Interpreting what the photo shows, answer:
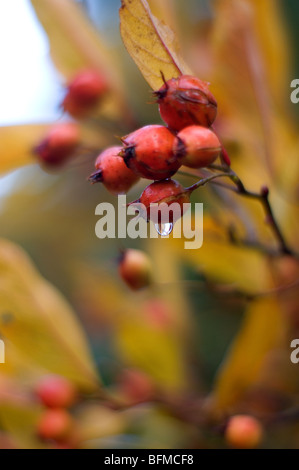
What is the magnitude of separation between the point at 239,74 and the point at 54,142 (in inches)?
13.9

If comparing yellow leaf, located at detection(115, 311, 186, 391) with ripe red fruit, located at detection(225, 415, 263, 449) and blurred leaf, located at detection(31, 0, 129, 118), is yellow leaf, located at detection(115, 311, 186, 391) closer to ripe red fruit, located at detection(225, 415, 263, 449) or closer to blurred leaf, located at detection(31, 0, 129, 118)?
ripe red fruit, located at detection(225, 415, 263, 449)

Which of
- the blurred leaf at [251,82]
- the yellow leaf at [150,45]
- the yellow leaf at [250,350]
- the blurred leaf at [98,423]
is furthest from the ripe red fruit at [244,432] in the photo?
the yellow leaf at [150,45]

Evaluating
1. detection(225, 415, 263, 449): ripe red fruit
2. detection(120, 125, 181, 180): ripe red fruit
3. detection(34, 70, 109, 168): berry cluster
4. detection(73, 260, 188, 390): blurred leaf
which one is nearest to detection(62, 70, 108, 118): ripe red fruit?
detection(34, 70, 109, 168): berry cluster

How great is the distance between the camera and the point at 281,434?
0.94 metres

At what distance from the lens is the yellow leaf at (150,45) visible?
0.53 metres

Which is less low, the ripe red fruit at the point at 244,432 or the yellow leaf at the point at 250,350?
the yellow leaf at the point at 250,350

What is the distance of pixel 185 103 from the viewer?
0.50 metres

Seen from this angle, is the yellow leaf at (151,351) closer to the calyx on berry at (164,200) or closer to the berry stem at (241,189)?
the berry stem at (241,189)

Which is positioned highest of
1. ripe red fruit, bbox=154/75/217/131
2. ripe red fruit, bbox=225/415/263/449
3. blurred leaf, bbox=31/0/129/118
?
blurred leaf, bbox=31/0/129/118

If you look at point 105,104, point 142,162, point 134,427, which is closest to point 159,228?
point 142,162

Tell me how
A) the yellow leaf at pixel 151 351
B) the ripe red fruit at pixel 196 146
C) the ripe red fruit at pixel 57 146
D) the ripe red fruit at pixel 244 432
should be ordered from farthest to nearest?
the yellow leaf at pixel 151 351 < the ripe red fruit at pixel 57 146 < the ripe red fruit at pixel 244 432 < the ripe red fruit at pixel 196 146

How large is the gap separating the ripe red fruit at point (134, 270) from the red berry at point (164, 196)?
320 mm

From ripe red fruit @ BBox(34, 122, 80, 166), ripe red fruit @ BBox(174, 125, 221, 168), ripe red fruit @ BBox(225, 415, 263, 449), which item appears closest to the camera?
ripe red fruit @ BBox(174, 125, 221, 168)

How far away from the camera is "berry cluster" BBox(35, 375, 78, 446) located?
34.3 inches
